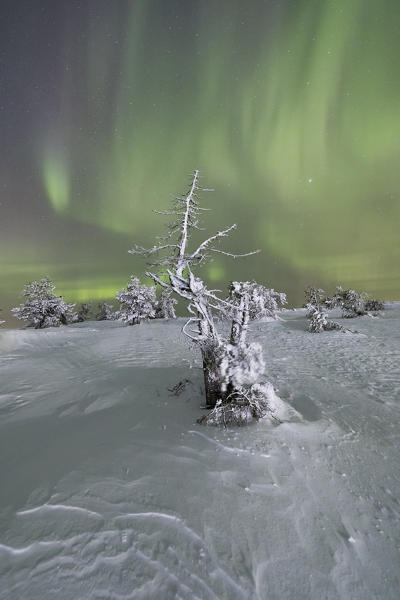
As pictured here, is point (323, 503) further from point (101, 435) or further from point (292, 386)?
point (292, 386)

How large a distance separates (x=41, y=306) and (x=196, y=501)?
36074 millimetres

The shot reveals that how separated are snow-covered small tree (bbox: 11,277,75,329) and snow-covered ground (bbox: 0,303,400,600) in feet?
98.6

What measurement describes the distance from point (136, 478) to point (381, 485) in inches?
138

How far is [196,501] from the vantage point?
3.03 m

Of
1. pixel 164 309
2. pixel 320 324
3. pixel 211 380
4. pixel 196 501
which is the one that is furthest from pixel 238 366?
pixel 164 309

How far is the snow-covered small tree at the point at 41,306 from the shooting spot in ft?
104

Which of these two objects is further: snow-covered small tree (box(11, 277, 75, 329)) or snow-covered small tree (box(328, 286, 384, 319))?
snow-covered small tree (box(11, 277, 75, 329))

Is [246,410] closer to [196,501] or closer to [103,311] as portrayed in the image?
[196,501]

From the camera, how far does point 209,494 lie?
315cm

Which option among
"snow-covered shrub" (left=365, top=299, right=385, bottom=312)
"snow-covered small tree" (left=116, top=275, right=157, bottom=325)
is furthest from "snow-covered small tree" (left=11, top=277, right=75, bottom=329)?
"snow-covered shrub" (left=365, top=299, right=385, bottom=312)

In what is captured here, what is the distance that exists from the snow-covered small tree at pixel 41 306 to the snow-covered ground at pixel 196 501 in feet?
98.6

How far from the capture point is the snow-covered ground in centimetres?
219

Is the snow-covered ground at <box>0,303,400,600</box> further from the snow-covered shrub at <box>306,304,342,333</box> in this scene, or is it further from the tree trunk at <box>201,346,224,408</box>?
the snow-covered shrub at <box>306,304,342,333</box>

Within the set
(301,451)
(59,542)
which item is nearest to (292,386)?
(301,451)
